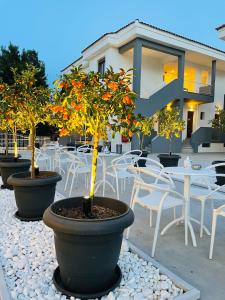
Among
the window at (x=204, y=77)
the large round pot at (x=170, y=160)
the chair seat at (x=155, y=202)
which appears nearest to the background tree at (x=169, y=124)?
the large round pot at (x=170, y=160)

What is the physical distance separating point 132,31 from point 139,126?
494 inches

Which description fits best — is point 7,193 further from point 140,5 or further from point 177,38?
point 140,5

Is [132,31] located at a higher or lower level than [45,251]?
higher

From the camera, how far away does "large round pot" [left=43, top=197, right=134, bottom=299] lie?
5.99ft

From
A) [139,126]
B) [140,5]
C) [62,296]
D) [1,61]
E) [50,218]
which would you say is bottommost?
[62,296]

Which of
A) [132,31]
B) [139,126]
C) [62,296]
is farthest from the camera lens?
[132,31]

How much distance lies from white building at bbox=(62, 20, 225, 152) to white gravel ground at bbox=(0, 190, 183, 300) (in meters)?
11.4

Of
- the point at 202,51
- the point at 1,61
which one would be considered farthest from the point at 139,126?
the point at 1,61

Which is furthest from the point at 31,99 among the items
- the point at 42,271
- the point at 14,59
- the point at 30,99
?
the point at 14,59

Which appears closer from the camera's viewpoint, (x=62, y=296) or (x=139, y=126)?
(x=62, y=296)

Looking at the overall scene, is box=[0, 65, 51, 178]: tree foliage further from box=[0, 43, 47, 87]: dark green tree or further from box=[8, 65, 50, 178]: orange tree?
box=[0, 43, 47, 87]: dark green tree

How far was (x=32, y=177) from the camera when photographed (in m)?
3.68

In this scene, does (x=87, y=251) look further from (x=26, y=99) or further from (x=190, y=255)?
(x=26, y=99)

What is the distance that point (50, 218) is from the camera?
196 centimetres
